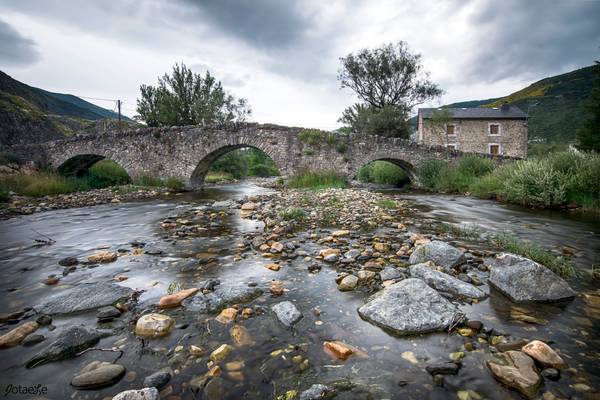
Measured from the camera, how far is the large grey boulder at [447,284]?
8.00 feet

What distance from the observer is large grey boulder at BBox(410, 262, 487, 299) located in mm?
2438

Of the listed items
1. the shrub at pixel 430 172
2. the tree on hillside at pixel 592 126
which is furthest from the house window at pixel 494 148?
the shrub at pixel 430 172

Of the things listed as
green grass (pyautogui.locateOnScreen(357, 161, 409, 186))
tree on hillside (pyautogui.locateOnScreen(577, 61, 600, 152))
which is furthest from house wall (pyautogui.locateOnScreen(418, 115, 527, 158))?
green grass (pyautogui.locateOnScreen(357, 161, 409, 186))

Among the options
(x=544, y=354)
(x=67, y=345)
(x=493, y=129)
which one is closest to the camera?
(x=544, y=354)

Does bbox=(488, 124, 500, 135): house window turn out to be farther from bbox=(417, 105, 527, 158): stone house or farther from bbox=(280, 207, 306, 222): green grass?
bbox=(280, 207, 306, 222): green grass

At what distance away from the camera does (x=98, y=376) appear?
1519 mm

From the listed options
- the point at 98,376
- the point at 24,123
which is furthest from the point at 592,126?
the point at 24,123

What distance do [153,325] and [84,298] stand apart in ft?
3.16

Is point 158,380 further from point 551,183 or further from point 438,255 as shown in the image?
point 551,183

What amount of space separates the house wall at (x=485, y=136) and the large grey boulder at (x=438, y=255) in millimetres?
32283

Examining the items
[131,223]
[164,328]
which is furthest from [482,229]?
[131,223]

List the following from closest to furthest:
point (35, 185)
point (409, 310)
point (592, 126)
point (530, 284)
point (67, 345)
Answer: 1. point (67, 345)
2. point (409, 310)
3. point (530, 284)
4. point (35, 185)
5. point (592, 126)

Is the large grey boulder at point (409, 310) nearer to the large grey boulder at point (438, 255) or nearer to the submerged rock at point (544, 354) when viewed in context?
the submerged rock at point (544, 354)

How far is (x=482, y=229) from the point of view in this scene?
5.00 m
